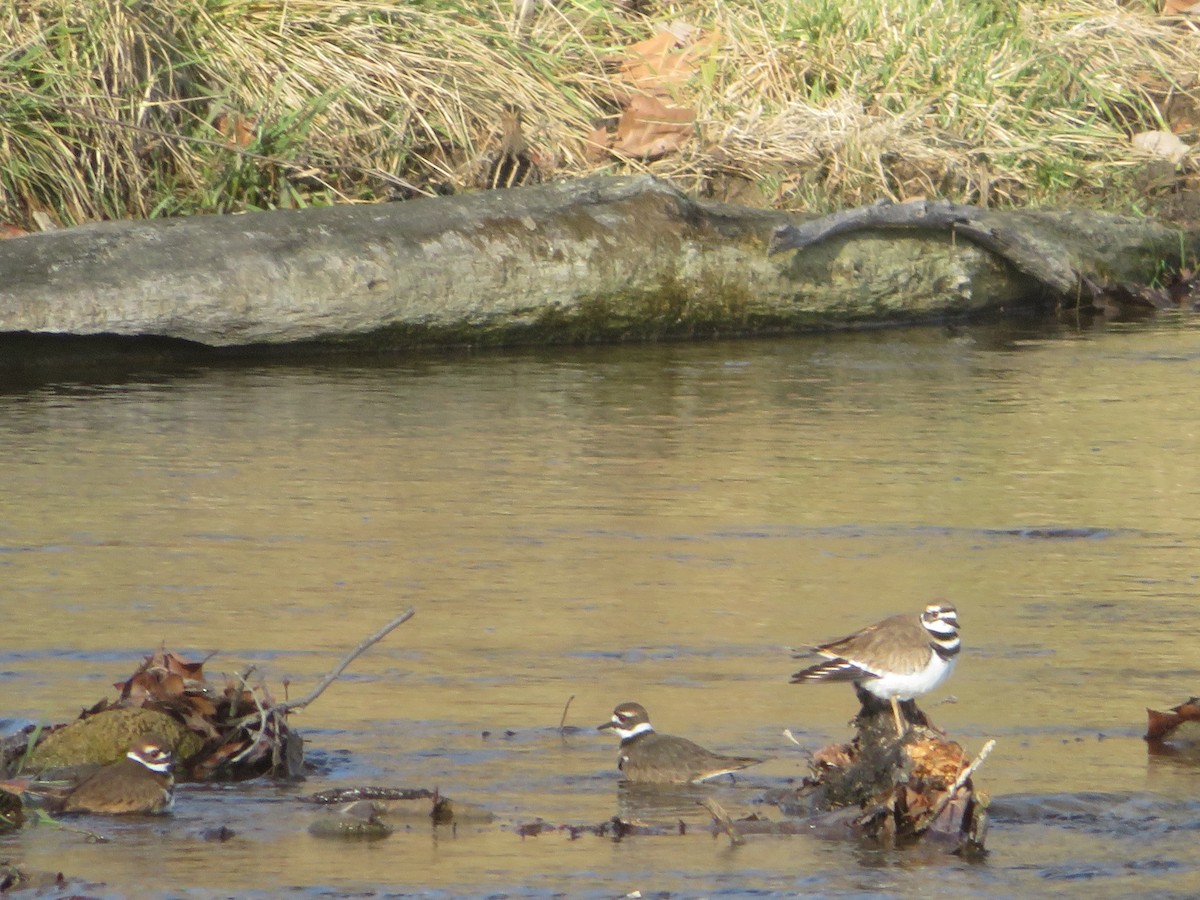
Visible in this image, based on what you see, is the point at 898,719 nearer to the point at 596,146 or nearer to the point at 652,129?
the point at 596,146

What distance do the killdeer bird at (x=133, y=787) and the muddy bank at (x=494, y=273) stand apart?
16.1 feet

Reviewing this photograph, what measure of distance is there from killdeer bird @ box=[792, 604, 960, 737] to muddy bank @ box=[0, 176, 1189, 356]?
521 centimetres

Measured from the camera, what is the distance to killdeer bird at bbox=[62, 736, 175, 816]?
3.67 m

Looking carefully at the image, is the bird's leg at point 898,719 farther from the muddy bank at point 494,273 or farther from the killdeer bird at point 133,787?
the muddy bank at point 494,273

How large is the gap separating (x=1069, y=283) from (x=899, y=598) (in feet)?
18.2

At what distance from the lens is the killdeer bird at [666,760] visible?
3.85 meters

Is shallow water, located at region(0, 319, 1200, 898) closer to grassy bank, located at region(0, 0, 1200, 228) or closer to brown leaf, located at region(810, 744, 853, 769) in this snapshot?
brown leaf, located at region(810, 744, 853, 769)

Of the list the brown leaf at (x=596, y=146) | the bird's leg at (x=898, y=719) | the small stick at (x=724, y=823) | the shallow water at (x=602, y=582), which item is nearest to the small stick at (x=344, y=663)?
the shallow water at (x=602, y=582)

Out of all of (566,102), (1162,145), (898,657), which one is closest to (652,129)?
(566,102)

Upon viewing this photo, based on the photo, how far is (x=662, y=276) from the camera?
947 cm

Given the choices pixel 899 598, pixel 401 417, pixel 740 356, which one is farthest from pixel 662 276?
pixel 899 598

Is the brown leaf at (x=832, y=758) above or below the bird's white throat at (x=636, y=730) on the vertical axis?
above

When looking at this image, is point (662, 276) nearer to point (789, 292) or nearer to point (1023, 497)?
point (789, 292)

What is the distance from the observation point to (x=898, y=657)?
3873 millimetres
